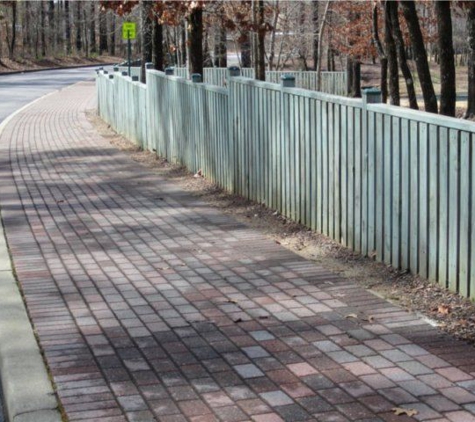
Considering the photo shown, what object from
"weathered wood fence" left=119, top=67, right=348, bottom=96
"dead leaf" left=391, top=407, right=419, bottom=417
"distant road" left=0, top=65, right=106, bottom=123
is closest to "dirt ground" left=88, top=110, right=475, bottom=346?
"dead leaf" left=391, top=407, right=419, bottom=417

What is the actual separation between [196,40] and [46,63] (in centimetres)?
6102

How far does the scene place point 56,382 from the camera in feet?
18.5

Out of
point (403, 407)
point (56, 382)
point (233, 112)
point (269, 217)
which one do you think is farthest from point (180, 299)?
point (233, 112)

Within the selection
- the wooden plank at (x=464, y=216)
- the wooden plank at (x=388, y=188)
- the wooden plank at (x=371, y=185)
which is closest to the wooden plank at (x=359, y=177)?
the wooden plank at (x=371, y=185)

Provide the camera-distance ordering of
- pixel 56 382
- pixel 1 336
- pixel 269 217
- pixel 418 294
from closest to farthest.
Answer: pixel 56 382 < pixel 1 336 < pixel 418 294 < pixel 269 217

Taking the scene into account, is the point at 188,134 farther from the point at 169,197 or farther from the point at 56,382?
the point at 56,382

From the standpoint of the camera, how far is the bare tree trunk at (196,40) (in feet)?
58.0

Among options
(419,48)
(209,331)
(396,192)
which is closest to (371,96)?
(396,192)

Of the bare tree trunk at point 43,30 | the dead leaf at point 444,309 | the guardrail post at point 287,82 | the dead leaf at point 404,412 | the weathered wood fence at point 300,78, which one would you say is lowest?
the dead leaf at point 404,412

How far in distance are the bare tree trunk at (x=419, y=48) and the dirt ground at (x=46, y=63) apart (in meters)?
48.9

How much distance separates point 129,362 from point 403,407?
166 cm

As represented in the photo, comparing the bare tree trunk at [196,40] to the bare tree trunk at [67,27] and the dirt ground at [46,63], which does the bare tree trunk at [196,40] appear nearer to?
the dirt ground at [46,63]

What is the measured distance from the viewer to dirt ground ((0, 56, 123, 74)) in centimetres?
6870

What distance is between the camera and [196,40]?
17.9 meters
